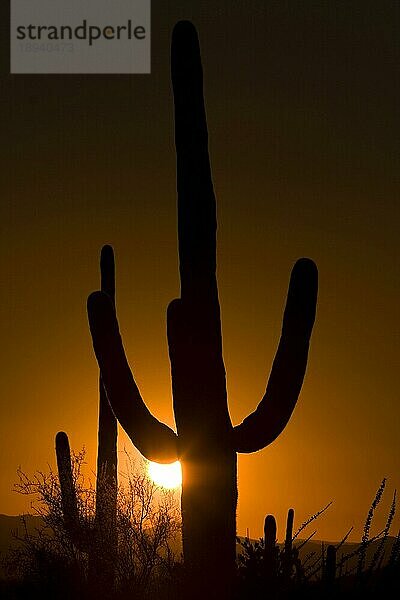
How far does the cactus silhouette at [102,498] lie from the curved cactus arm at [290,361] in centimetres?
234

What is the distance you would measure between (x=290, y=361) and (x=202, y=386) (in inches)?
39.8

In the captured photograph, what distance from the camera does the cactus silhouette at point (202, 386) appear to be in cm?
1016

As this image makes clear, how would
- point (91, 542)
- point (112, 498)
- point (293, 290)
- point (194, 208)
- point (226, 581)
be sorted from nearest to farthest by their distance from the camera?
point (226, 581) → point (293, 290) → point (194, 208) → point (91, 542) → point (112, 498)

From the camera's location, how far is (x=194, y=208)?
1088 cm

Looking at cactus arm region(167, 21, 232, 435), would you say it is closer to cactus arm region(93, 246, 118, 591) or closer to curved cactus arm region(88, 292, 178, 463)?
curved cactus arm region(88, 292, 178, 463)

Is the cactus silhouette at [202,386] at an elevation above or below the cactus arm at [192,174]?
below

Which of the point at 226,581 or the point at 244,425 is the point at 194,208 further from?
the point at 226,581

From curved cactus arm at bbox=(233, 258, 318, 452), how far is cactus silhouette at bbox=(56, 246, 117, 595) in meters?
2.34

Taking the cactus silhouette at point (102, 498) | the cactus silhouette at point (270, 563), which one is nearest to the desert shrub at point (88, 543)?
the cactus silhouette at point (102, 498)

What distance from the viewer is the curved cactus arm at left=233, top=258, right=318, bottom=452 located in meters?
10.0

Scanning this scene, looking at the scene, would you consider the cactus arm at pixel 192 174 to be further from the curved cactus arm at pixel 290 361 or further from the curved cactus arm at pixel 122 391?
the curved cactus arm at pixel 290 361

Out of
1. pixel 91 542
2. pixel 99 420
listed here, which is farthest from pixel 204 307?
pixel 99 420

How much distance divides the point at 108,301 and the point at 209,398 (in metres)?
1.52

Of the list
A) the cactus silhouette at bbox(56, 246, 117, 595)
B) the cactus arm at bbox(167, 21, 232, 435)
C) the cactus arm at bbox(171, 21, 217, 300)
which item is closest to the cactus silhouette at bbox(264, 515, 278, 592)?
the cactus arm at bbox(167, 21, 232, 435)
